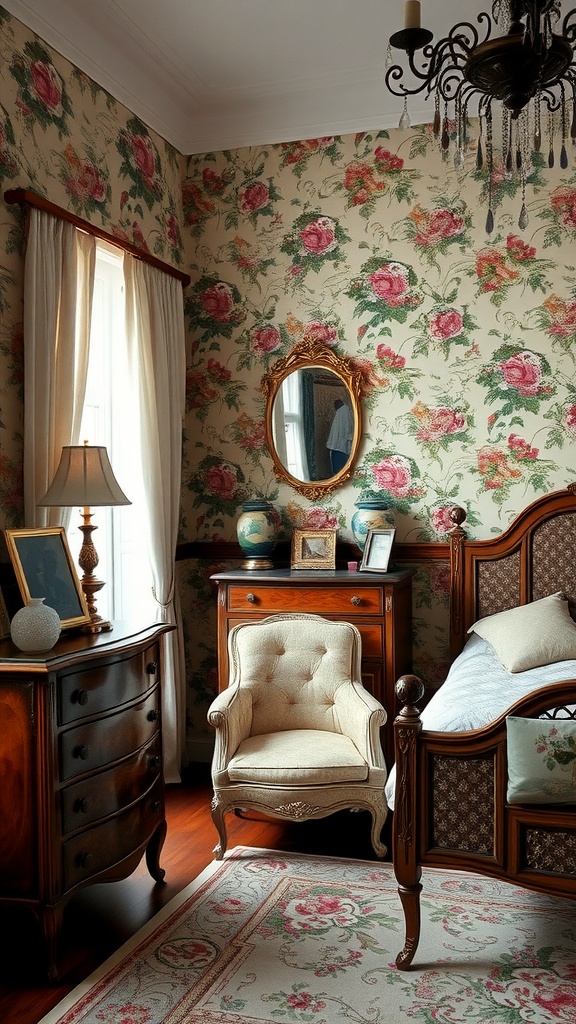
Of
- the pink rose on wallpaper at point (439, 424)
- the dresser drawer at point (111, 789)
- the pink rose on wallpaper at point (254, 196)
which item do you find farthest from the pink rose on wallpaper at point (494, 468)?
the dresser drawer at point (111, 789)

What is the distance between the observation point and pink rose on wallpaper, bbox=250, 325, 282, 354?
14.5 feet

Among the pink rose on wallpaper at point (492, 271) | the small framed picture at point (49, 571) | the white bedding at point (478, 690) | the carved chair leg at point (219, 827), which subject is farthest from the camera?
the pink rose on wallpaper at point (492, 271)

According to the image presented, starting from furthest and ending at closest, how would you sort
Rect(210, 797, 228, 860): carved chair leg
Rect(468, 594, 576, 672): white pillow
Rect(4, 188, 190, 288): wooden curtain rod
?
Rect(468, 594, 576, 672): white pillow < Rect(210, 797, 228, 860): carved chair leg < Rect(4, 188, 190, 288): wooden curtain rod

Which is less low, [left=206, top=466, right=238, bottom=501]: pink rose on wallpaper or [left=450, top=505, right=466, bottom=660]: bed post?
[left=206, top=466, right=238, bottom=501]: pink rose on wallpaper

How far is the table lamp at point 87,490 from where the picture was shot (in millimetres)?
2910

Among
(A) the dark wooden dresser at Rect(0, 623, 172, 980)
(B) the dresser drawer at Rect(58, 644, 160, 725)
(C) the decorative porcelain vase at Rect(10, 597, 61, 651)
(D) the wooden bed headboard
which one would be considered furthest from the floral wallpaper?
(C) the decorative porcelain vase at Rect(10, 597, 61, 651)

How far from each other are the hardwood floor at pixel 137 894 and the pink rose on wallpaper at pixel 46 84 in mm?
2846

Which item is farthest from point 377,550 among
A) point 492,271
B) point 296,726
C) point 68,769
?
point 68,769

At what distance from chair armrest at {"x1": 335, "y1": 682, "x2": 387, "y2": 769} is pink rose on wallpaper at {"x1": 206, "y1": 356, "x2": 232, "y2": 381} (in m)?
1.80

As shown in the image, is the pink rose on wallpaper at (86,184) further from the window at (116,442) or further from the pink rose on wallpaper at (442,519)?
the pink rose on wallpaper at (442,519)

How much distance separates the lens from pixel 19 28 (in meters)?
3.09

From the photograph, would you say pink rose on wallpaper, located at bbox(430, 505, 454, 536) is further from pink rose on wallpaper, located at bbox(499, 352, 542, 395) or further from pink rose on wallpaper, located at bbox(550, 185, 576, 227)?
pink rose on wallpaper, located at bbox(550, 185, 576, 227)

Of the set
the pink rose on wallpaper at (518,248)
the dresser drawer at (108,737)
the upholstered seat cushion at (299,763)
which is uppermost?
the pink rose on wallpaper at (518,248)

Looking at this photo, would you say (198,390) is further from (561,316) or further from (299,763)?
(299,763)
